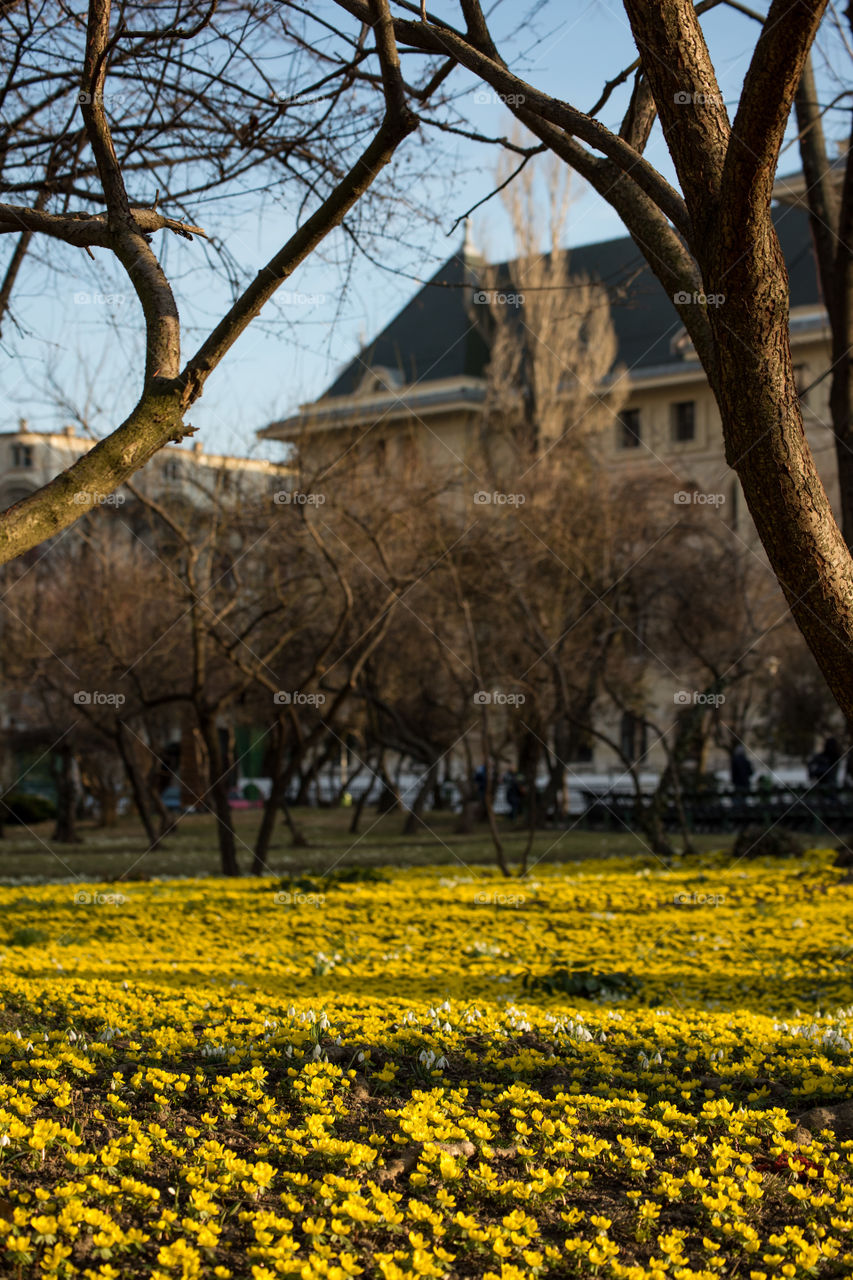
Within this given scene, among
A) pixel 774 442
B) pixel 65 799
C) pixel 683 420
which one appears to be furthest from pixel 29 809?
pixel 683 420

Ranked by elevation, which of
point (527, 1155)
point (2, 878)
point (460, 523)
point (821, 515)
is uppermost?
point (460, 523)

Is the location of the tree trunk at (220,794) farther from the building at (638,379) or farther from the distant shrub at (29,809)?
the building at (638,379)

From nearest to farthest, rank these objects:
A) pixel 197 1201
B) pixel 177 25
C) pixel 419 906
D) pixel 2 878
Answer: pixel 197 1201
pixel 177 25
pixel 419 906
pixel 2 878

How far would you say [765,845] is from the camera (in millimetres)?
14398

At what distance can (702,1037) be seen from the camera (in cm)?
509

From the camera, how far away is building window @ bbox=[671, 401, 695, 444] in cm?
4138

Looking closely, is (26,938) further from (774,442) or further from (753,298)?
(753,298)

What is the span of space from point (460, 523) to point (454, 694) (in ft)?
15.2

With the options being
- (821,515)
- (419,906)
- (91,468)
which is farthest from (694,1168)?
(419,906)

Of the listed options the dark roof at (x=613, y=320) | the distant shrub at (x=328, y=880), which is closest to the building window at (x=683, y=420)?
the dark roof at (x=613, y=320)

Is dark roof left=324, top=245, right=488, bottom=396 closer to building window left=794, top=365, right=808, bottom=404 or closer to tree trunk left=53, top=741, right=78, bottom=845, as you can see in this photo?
building window left=794, top=365, right=808, bottom=404

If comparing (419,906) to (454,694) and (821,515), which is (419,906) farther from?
(454,694)

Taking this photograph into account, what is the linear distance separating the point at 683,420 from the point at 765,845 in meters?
29.6

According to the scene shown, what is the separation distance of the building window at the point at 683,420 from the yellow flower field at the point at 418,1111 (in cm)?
3539
